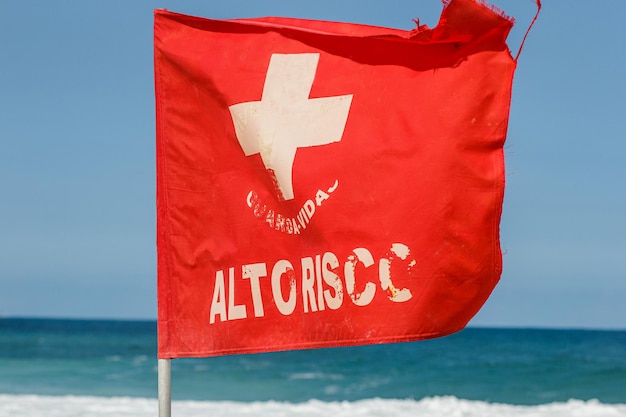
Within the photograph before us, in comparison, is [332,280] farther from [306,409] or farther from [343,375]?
[343,375]

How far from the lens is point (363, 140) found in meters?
2.99

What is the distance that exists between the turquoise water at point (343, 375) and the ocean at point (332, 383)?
31mm

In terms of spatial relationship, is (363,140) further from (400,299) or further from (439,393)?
(439,393)

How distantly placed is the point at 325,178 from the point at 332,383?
2099 centimetres

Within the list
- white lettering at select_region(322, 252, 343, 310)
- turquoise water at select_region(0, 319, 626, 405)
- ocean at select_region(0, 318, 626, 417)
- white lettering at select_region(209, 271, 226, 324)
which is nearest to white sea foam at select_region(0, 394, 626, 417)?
ocean at select_region(0, 318, 626, 417)

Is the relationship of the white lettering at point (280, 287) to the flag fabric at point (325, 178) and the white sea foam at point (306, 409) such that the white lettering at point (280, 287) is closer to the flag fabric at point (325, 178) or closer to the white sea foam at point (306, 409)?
the flag fabric at point (325, 178)

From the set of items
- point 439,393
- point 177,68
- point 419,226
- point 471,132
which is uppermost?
point 177,68

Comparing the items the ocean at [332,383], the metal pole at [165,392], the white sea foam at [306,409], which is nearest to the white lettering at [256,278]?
the metal pole at [165,392]

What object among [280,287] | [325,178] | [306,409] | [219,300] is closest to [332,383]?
[306,409]

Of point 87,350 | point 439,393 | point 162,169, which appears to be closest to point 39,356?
point 87,350

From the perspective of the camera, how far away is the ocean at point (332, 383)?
13703 mm

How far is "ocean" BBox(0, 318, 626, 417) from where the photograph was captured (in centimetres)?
1370

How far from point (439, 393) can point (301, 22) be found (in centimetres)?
2006

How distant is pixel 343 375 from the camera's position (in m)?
25.5
